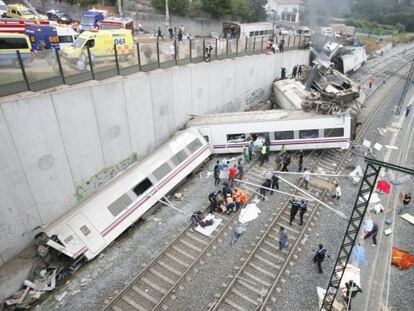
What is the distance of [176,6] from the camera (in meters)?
43.9

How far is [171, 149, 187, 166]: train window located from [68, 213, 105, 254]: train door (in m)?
5.60

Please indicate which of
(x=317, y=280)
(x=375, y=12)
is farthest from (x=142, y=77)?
(x=375, y=12)

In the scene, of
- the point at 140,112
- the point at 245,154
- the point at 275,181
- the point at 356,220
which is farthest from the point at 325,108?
the point at 356,220

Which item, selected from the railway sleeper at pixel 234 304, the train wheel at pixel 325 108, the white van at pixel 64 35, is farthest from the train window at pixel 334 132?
the white van at pixel 64 35

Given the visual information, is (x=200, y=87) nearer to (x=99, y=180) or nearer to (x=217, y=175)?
(x=217, y=175)

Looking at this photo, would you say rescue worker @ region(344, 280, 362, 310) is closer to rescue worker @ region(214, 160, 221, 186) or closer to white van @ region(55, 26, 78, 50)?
rescue worker @ region(214, 160, 221, 186)

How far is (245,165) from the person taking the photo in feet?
62.3

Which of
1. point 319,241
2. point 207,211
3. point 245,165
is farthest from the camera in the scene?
point 245,165

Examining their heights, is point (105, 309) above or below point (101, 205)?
below

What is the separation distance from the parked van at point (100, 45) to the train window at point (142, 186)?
6247 millimetres

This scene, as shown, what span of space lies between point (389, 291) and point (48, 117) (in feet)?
47.3

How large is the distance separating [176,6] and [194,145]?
3310 centimetres

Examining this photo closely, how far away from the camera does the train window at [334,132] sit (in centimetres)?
1911

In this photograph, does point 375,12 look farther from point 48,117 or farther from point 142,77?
point 48,117
